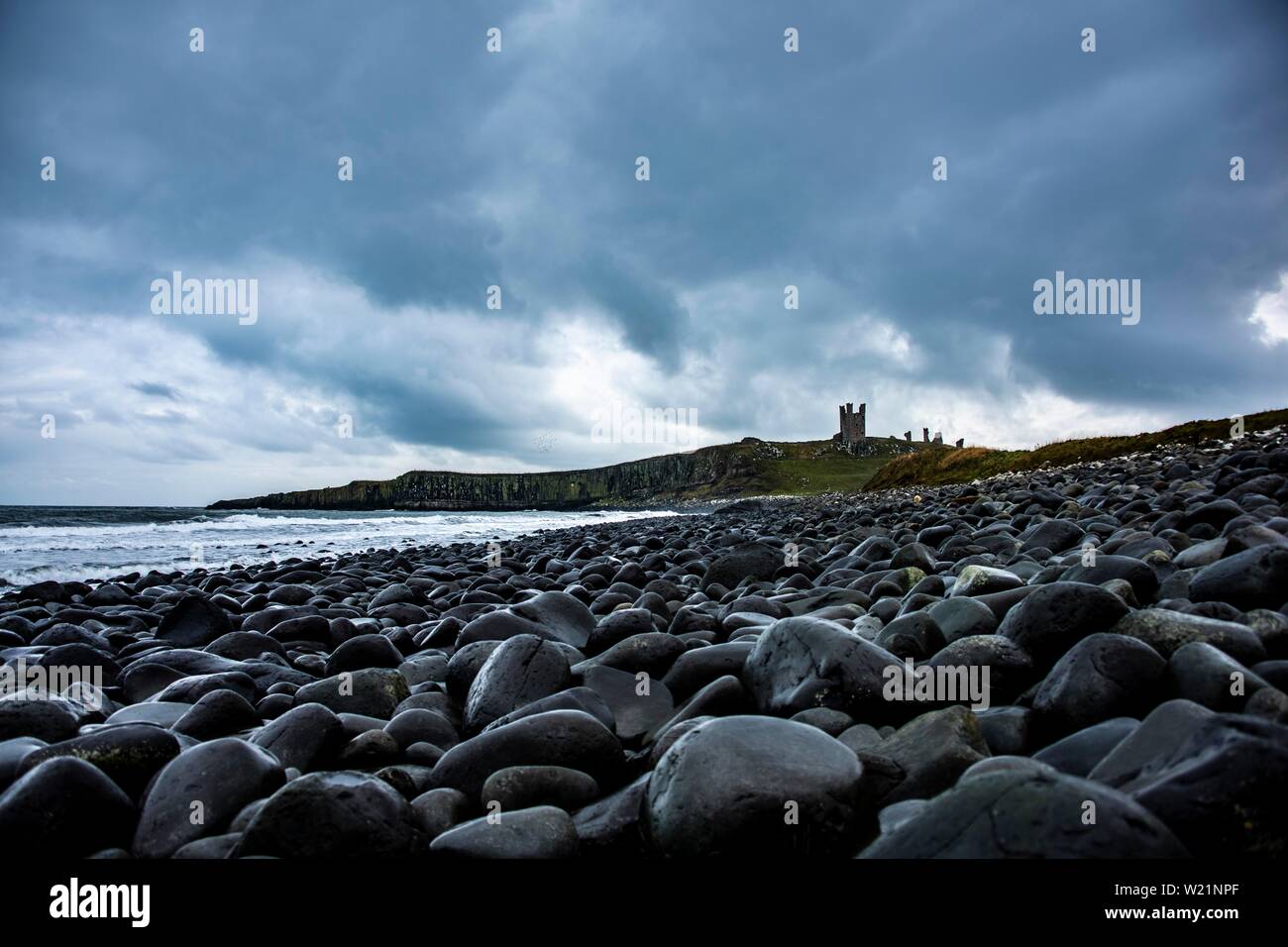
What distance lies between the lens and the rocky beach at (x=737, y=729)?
61.1 inches

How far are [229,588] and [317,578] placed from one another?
121 centimetres

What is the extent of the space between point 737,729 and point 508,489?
129657 mm

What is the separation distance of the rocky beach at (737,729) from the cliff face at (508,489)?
10462 centimetres

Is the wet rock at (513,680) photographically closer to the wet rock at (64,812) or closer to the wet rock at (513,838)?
the wet rock at (513,838)

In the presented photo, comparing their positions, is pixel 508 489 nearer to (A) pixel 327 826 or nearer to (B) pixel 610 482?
(B) pixel 610 482

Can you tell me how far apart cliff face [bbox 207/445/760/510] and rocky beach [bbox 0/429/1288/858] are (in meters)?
105

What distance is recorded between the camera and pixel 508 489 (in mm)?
129250

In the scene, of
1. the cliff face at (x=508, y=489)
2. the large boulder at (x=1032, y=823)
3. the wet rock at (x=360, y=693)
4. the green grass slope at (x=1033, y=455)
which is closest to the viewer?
the large boulder at (x=1032, y=823)

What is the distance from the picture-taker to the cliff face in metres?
115

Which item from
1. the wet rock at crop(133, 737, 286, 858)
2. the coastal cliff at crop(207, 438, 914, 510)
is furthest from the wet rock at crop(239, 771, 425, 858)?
the coastal cliff at crop(207, 438, 914, 510)

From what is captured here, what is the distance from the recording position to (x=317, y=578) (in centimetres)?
1012

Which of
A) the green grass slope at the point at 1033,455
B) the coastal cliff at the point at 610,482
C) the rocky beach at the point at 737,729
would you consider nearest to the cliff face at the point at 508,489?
the coastal cliff at the point at 610,482
